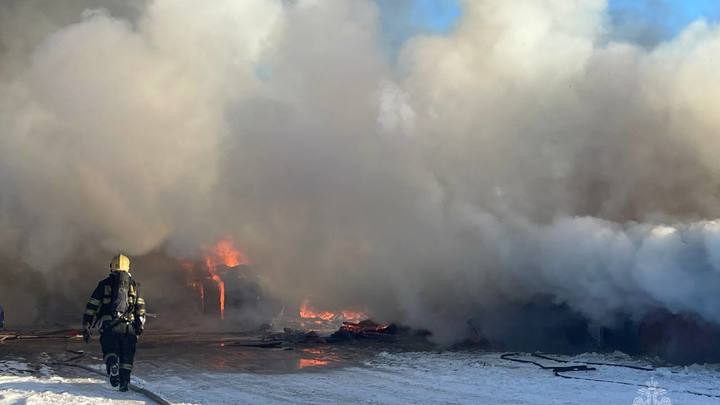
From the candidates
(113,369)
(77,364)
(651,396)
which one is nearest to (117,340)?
(113,369)

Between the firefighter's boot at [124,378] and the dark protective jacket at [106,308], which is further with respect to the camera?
the dark protective jacket at [106,308]

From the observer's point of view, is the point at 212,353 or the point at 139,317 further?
the point at 212,353

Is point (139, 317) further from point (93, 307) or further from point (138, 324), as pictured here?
point (93, 307)

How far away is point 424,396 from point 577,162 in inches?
359

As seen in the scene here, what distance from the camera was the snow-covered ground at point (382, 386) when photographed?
29.2 feet

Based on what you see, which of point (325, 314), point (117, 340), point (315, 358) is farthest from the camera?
point (325, 314)

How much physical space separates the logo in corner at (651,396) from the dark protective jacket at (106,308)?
6.89m

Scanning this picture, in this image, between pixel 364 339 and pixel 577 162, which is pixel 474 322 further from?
pixel 577 162

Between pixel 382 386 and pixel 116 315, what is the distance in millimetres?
4093

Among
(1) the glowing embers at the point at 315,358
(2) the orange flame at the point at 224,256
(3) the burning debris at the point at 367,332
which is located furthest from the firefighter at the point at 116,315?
(2) the orange flame at the point at 224,256

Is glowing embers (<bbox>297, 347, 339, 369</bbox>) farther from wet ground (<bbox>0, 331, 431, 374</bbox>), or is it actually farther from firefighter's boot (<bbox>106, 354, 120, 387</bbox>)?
firefighter's boot (<bbox>106, 354, 120, 387</bbox>)

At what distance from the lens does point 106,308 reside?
9.46m

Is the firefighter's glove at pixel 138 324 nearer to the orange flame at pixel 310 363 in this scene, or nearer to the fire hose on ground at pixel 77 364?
the fire hose on ground at pixel 77 364

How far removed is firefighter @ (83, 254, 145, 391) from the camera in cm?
930
